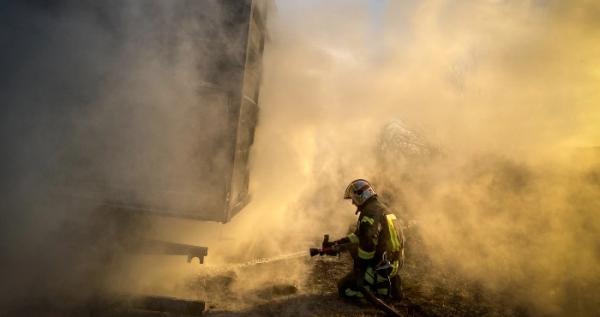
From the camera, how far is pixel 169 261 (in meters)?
4.21

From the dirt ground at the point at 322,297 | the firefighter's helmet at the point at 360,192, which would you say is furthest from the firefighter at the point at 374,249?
the dirt ground at the point at 322,297

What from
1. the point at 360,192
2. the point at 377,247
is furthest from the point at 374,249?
the point at 360,192

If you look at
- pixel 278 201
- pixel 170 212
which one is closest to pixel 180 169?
pixel 170 212

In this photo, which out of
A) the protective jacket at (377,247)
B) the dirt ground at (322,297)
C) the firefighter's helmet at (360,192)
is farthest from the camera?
the firefighter's helmet at (360,192)

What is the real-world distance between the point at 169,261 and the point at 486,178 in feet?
27.5

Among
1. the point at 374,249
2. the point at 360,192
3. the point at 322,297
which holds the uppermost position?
the point at 360,192

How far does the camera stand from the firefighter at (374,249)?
382 cm

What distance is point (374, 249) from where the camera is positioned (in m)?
3.84

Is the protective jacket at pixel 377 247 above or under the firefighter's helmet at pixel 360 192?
under

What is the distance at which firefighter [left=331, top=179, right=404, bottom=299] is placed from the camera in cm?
382

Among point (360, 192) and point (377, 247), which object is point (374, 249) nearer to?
point (377, 247)

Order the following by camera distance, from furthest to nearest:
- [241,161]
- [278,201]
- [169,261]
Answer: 1. [278,201]
2. [169,261]
3. [241,161]

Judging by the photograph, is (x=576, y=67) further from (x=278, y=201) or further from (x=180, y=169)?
(x=180, y=169)

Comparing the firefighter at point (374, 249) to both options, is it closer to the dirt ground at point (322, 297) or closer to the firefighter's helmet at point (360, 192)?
the firefighter's helmet at point (360, 192)
